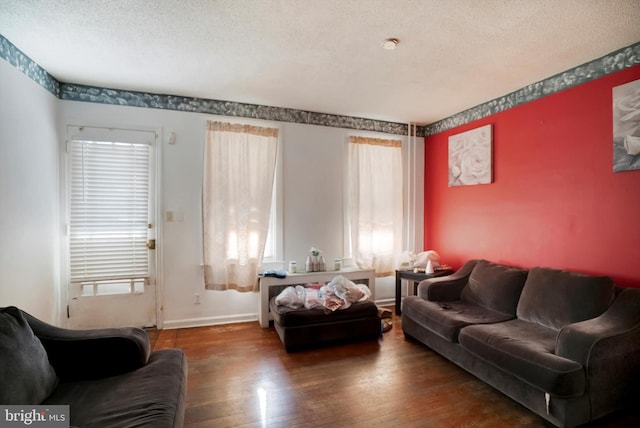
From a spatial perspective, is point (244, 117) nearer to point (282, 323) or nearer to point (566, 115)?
point (282, 323)

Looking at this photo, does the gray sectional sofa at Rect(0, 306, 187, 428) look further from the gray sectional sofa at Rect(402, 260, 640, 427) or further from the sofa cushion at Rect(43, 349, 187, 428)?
the gray sectional sofa at Rect(402, 260, 640, 427)

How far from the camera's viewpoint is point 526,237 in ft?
10.5

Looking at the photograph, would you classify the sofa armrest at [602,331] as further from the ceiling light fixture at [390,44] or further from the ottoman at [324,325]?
the ceiling light fixture at [390,44]

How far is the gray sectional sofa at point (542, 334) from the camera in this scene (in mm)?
1857

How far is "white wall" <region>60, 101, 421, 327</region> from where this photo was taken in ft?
11.4

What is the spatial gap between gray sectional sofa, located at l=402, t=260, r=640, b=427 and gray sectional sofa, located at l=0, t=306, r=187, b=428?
207 cm

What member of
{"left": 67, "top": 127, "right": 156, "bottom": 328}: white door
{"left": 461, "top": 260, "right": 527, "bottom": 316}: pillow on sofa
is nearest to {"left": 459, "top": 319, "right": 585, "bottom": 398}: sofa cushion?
{"left": 461, "top": 260, "right": 527, "bottom": 316}: pillow on sofa

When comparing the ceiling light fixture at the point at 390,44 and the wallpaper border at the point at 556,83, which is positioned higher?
the ceiling light fixture at the point at 390,44

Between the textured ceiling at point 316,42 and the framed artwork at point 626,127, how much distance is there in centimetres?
36

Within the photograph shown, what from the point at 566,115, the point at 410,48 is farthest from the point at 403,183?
the point at 410,48

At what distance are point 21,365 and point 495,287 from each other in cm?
342

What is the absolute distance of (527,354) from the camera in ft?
6.58

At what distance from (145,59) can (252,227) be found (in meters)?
1.97

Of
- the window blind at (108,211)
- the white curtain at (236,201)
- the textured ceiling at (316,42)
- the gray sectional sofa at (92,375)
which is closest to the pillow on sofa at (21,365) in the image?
the gray sectional sofa at (92,375)
